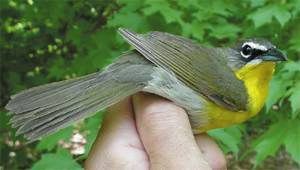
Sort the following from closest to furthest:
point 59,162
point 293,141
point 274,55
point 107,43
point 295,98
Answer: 1. point 274,55
2. point 295,98
3. point 59,162
4. point 293,141
5. point 107,43

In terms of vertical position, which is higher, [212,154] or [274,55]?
[274,55]

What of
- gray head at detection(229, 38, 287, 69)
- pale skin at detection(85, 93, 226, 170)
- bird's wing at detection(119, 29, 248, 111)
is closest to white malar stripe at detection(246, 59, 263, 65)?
gray head at detection(229, 38, 287, 69)

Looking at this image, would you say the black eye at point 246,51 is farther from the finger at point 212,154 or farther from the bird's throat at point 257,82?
the finger at point 212,154

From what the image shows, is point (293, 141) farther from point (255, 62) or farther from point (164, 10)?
point (164, 10)

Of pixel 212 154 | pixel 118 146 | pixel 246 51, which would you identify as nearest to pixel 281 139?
Result: pixel 246 51

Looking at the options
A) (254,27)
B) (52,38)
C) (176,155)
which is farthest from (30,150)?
(176,155)

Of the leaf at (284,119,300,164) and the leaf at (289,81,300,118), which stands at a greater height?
the leaf at (289,81,300,118)

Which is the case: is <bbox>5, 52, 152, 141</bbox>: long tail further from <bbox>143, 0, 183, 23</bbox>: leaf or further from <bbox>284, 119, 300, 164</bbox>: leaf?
<bbox>284, 119, 300, 164</bbox>: leaf

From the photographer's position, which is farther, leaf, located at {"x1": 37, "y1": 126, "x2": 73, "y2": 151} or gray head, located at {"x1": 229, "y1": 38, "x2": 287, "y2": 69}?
leaf, located at {"x1": 37, "y1": 126, "x2": 73, "y2": 151}
